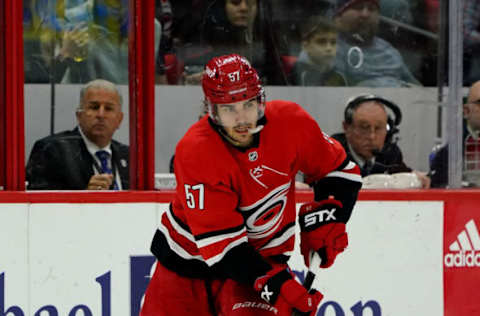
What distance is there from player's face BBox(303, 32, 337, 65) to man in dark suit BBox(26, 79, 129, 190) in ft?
2.68

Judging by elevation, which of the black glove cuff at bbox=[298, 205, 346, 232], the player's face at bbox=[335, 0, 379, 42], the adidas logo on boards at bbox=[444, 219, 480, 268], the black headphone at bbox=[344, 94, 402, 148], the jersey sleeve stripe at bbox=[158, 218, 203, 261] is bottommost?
the adidas logo on boards at bbox=[444, 219, 480, 268]

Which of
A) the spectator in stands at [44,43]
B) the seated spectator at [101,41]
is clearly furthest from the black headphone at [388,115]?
the spectator in stands at [44,43]

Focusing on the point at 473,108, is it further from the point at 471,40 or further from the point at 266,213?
the point at 266,213

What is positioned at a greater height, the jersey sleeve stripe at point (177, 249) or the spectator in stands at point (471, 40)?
Result: the spectator in stands at point (471, 40)

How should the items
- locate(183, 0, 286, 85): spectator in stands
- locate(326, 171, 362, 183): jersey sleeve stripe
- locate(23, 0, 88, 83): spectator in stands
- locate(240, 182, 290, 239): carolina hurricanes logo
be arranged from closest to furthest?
locate(240, 182, 290, 239): carolina hurricanes logo → locate(326, 171, 362, 183): jersey sleeve stripe → locate(23, 0, 88, 83): spectator in stands → locate(183, 0, 286, 85): spectator in stands

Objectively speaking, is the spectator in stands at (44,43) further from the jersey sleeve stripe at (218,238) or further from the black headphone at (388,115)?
the jersey sleeve stripe at (218,238)

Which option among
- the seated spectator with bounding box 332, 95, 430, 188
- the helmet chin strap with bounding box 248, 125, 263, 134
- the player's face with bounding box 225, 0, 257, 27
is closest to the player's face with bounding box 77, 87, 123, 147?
the player's face with bounding box 225, 0, 257, 27

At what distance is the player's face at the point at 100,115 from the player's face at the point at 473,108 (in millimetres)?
1470

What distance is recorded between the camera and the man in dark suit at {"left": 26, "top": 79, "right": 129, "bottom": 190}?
3.65 metres

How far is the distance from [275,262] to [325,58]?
135 centimetres

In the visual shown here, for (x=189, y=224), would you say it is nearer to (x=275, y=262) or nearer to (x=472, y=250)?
(x=275, y=262)

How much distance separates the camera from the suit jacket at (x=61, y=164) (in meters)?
3.63

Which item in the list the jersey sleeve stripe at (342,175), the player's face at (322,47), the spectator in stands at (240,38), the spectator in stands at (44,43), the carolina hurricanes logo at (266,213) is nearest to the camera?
the carolina hurricanes logo at (266,213)

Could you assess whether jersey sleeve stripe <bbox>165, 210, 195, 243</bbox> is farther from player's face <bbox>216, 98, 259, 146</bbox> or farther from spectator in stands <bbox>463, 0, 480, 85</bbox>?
spectator in stands <bbox>463, 0, 480, 85</bbox>
